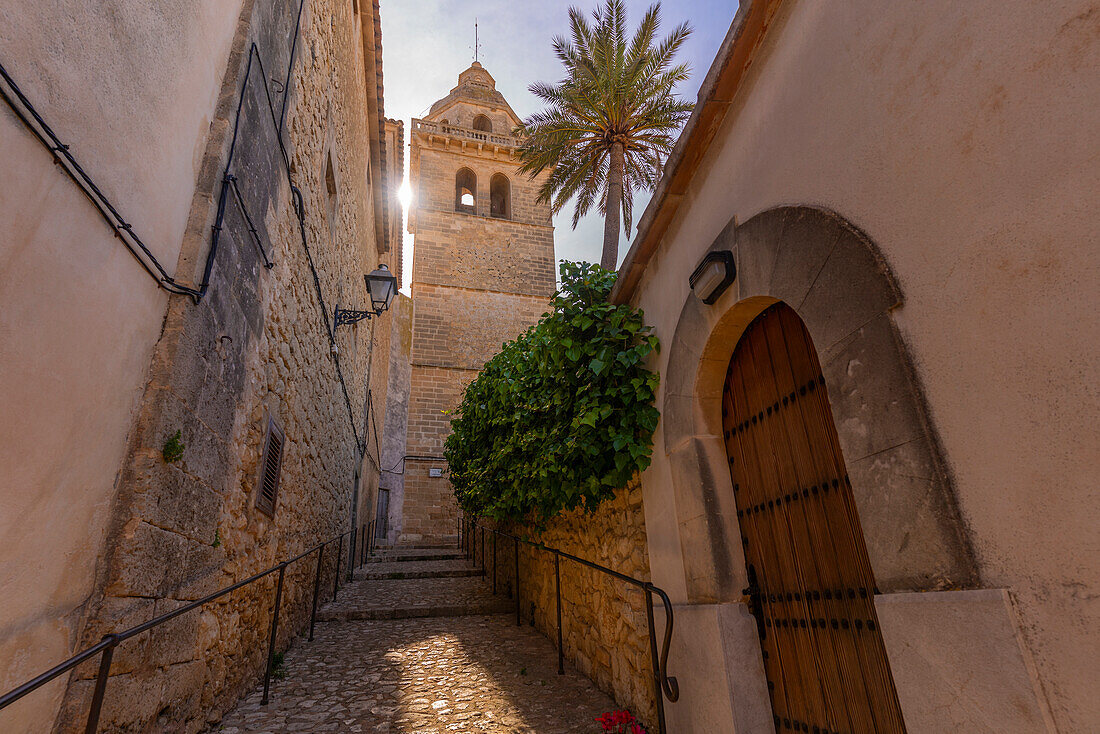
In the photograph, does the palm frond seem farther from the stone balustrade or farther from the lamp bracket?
the stone balustrade

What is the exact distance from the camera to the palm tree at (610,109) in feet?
33.1

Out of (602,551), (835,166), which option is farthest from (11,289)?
(602,551)

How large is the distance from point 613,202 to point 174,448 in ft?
30.8

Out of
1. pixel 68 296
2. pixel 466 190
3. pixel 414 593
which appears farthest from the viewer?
pixel 466 190

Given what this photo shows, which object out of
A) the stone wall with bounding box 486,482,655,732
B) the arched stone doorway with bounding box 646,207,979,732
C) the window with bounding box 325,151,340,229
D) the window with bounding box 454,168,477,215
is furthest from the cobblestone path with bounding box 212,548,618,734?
the window with bounding box 454,168,477,215

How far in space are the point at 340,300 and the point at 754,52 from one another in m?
5.97

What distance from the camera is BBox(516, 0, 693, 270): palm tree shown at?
10.1 meters

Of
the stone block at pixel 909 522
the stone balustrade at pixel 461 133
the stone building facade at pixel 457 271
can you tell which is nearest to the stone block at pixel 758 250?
the stone block at pixel 909 522

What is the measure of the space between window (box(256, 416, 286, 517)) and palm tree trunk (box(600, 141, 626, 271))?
24.6 feet

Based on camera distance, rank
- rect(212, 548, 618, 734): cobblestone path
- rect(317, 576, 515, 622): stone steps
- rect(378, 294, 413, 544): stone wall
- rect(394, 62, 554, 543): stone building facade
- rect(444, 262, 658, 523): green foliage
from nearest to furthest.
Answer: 1. rect(212, 548, 618, 734): cobblestone path
2. rect(444, 262, 658, 523): green foliage
3. rect(317, 576, 515, 622): stone steps
4. rect(378, 294, 413, 544): stone wall
5. rect(394, 62, 554, 543): stone building facade

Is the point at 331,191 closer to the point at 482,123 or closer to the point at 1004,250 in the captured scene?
the point at 1004,250

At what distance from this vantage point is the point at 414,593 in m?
7.07

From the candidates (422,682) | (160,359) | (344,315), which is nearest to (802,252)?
(160,359)

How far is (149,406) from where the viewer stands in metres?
2.28
